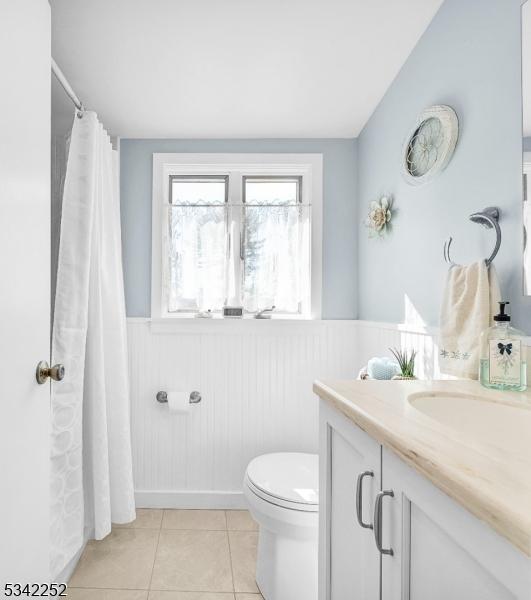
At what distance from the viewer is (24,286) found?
1057 mm

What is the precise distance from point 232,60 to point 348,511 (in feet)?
5.77

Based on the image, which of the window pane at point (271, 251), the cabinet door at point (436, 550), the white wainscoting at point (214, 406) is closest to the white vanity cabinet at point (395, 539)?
the cabinet door at point (436, 550)

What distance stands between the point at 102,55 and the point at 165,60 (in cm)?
26

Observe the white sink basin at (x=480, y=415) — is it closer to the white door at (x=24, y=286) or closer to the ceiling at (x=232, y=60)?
the white door at (x=24, y=286)

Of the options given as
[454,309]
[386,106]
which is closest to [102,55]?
[386,106]

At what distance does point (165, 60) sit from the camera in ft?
5.88

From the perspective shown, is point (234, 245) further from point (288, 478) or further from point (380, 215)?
point (288, 478)

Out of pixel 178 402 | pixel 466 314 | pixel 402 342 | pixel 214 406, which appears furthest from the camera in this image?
pixel 214 406

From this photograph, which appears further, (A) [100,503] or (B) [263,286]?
(B) [263,286]

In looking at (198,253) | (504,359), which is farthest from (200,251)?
(504,359)

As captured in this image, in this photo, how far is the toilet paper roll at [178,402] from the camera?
2.36 m

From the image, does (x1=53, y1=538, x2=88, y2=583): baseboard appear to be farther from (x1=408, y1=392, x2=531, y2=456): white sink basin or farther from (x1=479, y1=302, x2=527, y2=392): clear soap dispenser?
(x1=479, y1=302, x2=527, y2=392): clear soap dispenser

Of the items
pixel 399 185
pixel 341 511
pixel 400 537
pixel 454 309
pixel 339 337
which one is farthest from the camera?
pixel 339 337

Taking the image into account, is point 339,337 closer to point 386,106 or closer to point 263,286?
point 263,286
